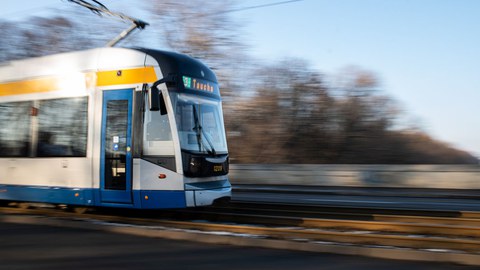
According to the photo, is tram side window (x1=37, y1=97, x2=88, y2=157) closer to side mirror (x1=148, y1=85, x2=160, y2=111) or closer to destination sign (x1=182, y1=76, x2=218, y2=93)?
side mirror (x1=148, y1=85, x2=160, y2=111)

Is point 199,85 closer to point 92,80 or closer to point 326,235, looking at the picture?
point 92,80

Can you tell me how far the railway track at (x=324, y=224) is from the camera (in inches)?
285

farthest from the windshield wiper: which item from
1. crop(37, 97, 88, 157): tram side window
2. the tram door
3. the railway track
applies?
crop(37, 97, 88, 157): tram side window

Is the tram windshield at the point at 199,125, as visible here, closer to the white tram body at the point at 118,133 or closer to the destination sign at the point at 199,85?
the white tram body at the point at 118,133

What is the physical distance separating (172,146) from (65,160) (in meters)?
2.52

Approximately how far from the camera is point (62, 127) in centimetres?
986

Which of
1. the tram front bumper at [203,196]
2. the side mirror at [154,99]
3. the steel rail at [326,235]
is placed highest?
the side mirror at [154,99]

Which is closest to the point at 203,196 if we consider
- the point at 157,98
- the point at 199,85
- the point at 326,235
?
the point at 157,98

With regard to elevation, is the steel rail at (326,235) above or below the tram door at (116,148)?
below

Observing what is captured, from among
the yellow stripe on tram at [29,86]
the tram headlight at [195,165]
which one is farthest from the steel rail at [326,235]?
the yellow stripe on tram at [29,86]

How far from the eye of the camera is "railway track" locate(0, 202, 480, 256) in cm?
724

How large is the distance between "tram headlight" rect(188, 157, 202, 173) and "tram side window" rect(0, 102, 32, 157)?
4041 mm

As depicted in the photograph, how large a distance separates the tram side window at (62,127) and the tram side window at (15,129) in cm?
46

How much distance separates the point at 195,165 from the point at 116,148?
1584mm
